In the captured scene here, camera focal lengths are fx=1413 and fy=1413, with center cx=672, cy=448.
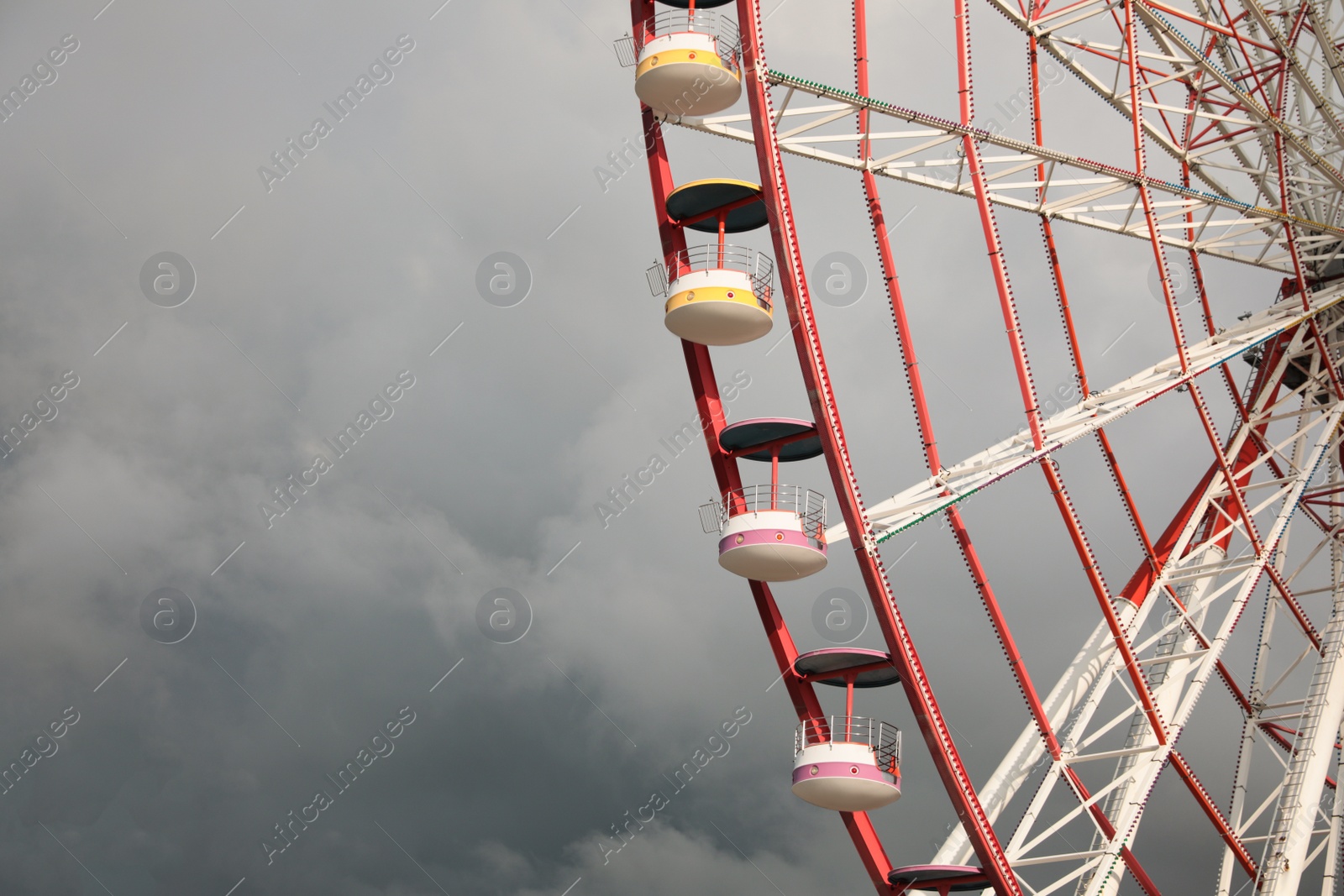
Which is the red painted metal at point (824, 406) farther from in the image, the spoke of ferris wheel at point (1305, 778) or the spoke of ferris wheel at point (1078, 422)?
the spoke of ferris wheel at point (1305, 778)

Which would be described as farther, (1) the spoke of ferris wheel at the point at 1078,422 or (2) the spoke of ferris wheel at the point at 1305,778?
(2) the spoke of ferris wheel at the point at 1305,778

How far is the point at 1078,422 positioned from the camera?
2809 cm

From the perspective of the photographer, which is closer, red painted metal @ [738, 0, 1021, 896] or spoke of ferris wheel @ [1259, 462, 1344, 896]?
red painted metal @ [738, 0, 1021, 896]

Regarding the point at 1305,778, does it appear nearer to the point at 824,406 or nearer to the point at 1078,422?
the point at 1078,422

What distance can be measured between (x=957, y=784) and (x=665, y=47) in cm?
1365

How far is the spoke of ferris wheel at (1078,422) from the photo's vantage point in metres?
24.3

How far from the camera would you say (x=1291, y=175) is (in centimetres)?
3575

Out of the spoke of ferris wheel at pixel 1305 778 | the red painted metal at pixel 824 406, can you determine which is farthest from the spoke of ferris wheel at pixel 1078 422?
the spoke of ferris wheel at pixel 1305 778

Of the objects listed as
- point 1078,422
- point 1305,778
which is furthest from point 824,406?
point 1305,778

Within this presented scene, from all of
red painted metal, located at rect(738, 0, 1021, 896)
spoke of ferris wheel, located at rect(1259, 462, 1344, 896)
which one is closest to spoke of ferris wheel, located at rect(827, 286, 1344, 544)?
red painted metal, located at rect(738, 0, 1021, 896)

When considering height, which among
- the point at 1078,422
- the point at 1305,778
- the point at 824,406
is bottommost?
the point at 824,406

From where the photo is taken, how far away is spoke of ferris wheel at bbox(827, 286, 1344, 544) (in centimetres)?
2427

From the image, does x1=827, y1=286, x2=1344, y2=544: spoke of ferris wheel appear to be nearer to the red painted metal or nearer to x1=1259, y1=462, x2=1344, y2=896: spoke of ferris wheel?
the red painted metal

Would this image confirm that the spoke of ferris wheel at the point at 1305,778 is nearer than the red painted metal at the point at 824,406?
No
